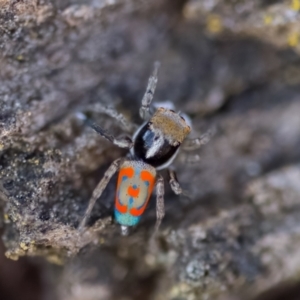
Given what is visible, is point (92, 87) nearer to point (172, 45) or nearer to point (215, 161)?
point (172, 45)

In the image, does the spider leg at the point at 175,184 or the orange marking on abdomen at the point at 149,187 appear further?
the spider leg at the point at 175,184

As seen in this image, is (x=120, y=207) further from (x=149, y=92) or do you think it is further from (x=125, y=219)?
(x=149, y=92)

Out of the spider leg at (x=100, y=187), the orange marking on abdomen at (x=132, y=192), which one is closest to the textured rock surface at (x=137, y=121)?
the spider leg at (x=100, y=187)

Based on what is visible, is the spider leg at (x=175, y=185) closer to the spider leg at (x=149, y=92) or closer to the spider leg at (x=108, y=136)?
the spider leg at (x=108, y=136)

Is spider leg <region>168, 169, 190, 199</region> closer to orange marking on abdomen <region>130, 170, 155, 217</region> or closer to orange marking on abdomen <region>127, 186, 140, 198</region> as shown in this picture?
orange marking on abdomen <region>130, 170, 155, 217</region>

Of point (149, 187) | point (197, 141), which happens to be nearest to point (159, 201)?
point (149, 187)

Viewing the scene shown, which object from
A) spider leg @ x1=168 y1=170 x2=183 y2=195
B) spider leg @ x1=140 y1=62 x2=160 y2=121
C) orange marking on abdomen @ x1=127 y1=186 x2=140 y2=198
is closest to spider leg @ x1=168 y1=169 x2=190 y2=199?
spider leg @ x1=168 y1=170 x2=183 y2=195
